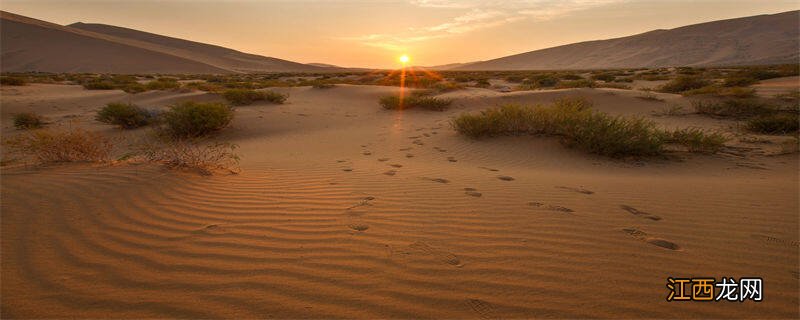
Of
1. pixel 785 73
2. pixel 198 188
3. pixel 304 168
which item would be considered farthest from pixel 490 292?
pixel 785 73

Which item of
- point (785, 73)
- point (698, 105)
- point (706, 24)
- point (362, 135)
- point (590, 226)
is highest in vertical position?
point (706, 24)

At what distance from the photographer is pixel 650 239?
2723 millimetres

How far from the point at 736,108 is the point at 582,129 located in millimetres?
5911

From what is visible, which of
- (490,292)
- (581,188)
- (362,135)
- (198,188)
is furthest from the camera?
(362,135)

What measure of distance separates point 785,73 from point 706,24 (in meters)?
93.0

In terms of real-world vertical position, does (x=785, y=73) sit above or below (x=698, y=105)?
above

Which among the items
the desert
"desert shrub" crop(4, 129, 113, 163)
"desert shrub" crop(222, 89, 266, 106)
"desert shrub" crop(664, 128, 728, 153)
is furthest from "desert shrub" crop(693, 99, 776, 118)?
"desert shrub" crop(222, 89, 266, 106)

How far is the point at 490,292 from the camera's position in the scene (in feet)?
6.78

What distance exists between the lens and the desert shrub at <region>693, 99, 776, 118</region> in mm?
8617

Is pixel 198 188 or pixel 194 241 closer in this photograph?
pixel 194 241

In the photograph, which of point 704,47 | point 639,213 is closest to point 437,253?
point 639,213

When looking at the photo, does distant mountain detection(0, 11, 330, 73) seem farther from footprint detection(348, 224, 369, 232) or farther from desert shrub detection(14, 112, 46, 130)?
footprint detection(348, 224, 369, 232)

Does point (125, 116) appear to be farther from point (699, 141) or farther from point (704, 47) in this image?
point (704, 47)

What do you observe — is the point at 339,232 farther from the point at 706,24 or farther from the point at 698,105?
the point at 706,24
